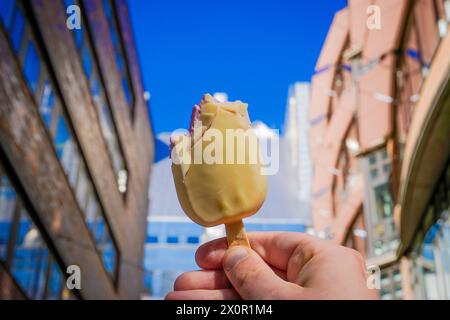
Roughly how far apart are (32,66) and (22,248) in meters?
3.70

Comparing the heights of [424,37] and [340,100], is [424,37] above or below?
below

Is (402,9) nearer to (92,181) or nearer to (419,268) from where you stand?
(419,268)

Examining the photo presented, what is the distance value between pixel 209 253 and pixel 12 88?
9173 mm

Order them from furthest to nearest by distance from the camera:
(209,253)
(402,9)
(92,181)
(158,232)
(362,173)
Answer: (158,232)
(362,173)
(92,181)
(402,9)
(209,253)

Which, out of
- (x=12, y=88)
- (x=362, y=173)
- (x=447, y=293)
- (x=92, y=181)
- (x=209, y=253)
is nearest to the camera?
(x=209, y=253)

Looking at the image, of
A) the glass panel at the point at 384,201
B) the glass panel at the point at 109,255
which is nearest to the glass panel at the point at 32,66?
the glass panel at the point at 109,255

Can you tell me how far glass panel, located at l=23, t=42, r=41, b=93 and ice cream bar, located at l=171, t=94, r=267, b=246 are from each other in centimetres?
1015

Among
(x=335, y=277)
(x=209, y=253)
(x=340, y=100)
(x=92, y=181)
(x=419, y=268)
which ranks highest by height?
(x=340, y=100)

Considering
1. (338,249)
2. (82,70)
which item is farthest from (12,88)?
(338,249)

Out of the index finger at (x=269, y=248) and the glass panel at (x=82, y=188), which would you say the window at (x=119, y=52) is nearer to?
the glass panel at (x=82, y=188)

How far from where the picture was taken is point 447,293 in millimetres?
12797

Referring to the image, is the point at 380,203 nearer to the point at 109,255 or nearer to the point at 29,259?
the point at 109,255

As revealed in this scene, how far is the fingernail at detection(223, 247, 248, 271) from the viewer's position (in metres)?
2.18

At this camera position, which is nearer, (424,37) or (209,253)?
(209,253)
